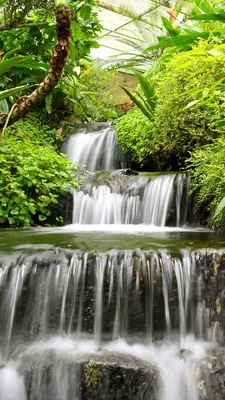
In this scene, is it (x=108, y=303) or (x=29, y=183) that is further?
(x=29, y=183)

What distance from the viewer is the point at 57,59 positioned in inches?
165

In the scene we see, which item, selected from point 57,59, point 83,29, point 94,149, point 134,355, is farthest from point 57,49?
point 94,149

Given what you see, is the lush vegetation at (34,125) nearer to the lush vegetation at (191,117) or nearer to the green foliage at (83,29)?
the green foliage at (83,29)

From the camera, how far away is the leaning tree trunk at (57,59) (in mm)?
3562

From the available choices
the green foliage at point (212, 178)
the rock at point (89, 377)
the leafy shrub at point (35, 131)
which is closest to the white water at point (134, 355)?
the rock at point (89, 377)

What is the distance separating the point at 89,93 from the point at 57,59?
19.9 ft

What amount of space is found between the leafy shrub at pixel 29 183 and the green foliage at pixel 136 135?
4.66 ft

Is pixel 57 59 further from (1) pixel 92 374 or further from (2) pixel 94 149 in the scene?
(2) pixel 94 149

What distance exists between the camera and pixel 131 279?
345 cm

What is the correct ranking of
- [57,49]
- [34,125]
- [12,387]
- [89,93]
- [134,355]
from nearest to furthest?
[12,387], [134,355], [57,49], [34,125], [89,93]

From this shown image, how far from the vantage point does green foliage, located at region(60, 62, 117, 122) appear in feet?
30.5

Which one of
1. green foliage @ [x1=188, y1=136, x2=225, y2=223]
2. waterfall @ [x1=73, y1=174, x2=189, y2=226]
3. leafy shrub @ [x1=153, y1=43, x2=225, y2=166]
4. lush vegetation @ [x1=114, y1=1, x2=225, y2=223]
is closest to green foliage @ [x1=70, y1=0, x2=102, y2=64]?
lush vegetation @ [x1=114, y1=1, x2=225, y2=223]

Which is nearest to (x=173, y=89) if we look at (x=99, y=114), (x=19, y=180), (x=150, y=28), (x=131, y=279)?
(x=19, y=180)

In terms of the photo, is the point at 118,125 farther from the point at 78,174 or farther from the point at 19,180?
the point at 19,180
